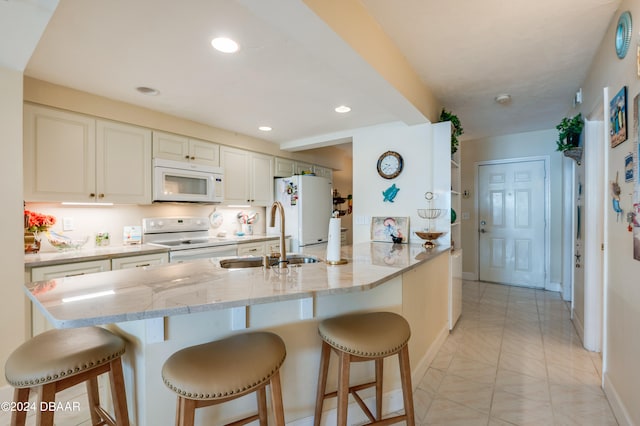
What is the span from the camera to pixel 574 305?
3.08 meters

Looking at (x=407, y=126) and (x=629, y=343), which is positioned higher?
(x=407, y=126)

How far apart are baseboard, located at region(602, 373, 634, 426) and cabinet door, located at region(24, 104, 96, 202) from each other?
397cm

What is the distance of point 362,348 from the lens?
1257 mm

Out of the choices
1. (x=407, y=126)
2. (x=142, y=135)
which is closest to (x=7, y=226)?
(x=142, y=135)

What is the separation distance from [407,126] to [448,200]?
89 centimetres

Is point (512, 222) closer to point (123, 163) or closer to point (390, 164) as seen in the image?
point (390, 164)

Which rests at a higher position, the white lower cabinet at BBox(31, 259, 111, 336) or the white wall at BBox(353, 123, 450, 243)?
the white wall at BBox(353, 123, 450, 243)

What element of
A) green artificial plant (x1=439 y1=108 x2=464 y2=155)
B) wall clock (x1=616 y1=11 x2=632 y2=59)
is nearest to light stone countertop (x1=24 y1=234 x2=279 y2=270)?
green artificial plant (x1=439 y1=108 x2=464 y2=155)

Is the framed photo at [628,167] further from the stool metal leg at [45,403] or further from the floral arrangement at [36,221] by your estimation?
the floral arrangement at [36,221]

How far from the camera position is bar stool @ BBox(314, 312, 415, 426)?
1.27 meters

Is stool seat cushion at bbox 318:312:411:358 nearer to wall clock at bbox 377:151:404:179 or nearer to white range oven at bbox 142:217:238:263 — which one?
wall clock at bbox 377:151:404:179

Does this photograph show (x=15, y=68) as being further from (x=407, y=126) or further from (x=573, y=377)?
(x=573, y=377)

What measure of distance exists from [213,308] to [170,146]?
270 cm

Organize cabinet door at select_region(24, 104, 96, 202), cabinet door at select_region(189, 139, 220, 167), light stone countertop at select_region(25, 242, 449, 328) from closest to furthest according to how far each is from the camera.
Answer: light stone countertop at select_region(25, 242, 449, 328) < cabinet door at select_region(24, 104, 96, 202) < cabinet door at select_region(189, 139, 220, 167)
